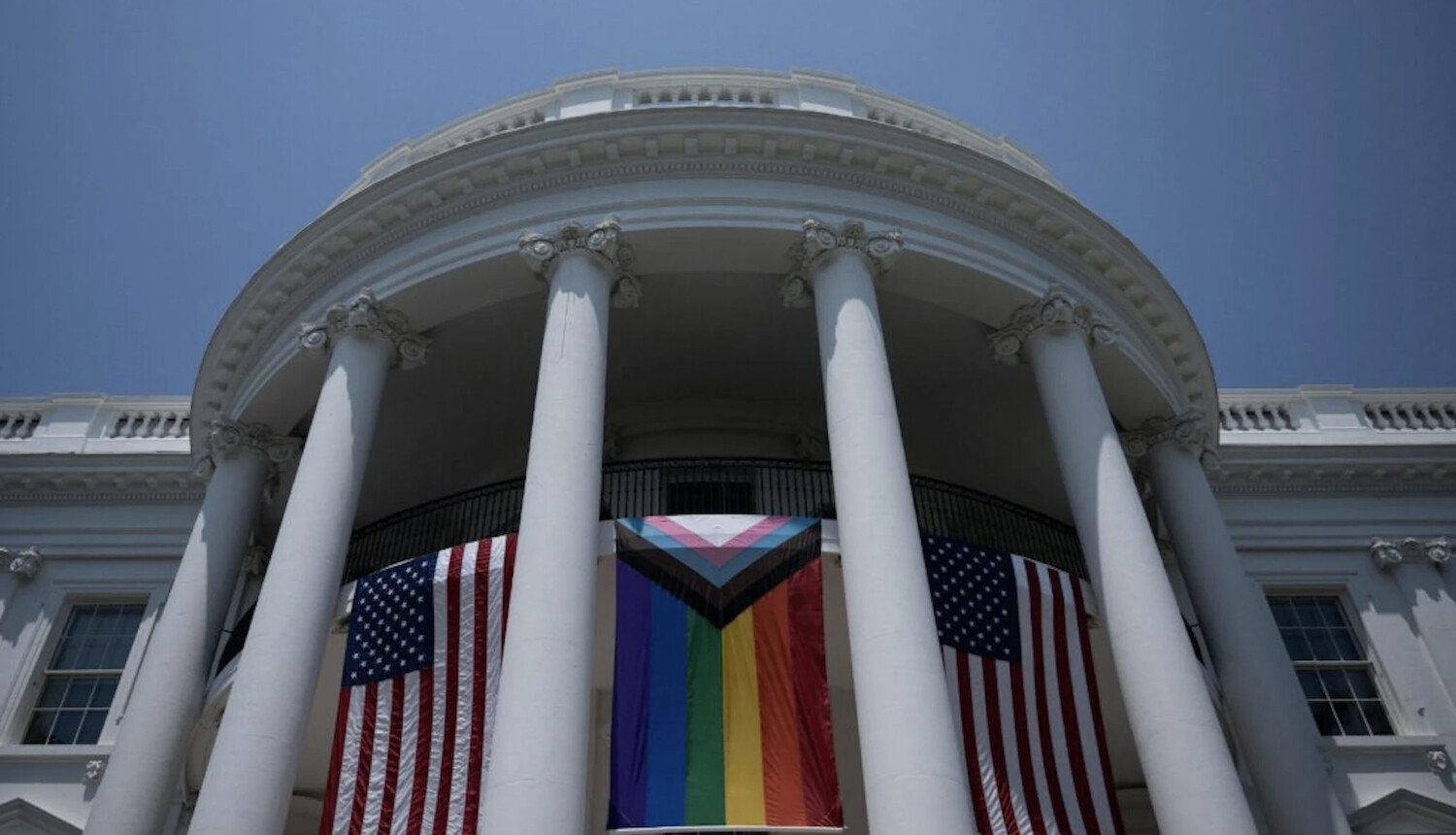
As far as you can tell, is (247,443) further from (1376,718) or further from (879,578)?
(1376,718)

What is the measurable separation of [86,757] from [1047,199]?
16879mm

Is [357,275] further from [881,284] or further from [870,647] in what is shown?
[870,647]

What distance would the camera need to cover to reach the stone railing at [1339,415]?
71.0ft

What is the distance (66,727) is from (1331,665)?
21.2 meters

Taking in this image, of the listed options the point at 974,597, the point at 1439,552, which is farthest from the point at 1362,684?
the point at 974,597

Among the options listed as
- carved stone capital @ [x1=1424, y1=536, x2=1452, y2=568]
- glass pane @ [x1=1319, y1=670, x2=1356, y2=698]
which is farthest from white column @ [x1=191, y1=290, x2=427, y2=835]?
carved stone capital @ [x1=1424, y1=536, x2=1452, y2=568]

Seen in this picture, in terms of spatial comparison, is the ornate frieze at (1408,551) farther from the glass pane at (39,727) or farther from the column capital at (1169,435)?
→ the glass pane at (39,727)

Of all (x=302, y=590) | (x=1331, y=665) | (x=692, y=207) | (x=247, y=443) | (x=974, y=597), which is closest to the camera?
(x=302, y=590)

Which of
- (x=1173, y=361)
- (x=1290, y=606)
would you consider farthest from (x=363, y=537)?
(x=1290, y=606)

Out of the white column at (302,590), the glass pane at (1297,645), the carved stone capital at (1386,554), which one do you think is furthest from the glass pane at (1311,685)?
the white column at (302,590)

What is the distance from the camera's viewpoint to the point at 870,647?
1033cm

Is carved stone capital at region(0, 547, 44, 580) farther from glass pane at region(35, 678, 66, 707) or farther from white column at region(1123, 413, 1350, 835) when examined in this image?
white column at region(1123, 413, 1350, 835)

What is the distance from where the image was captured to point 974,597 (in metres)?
13.0

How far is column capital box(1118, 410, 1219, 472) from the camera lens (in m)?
16.6
